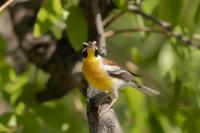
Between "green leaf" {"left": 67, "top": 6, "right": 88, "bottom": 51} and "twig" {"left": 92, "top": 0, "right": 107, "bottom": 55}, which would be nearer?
"twig" {"left": 92, "top": 0, "right": 107, "bottom": 55}

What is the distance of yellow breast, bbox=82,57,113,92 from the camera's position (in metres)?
1.53

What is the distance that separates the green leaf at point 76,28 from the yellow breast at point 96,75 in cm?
8

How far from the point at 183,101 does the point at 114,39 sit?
97cm

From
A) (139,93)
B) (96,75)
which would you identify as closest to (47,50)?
(139,93)

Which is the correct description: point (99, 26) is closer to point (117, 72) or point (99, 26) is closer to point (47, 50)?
point (117, 72)

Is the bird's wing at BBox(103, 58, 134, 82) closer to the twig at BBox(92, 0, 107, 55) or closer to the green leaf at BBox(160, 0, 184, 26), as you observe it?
the twig at BBox(92, 0, 107, 55)

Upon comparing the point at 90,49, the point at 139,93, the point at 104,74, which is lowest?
the point at 139,93

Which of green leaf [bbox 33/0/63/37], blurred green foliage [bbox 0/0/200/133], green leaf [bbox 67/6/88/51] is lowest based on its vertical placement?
blurred green foliage [bbox 0/0/200/133]

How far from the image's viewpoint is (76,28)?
1646 millimetres

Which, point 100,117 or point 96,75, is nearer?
point 100,117

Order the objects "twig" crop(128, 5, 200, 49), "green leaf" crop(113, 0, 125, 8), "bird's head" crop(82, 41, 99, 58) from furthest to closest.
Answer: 1. "twig" crop(128, 5, 200, 49)
2. "green leaf" crop(113, 0, 125, 8)
3. "bird's head" crop(82, 41, 99, 58)

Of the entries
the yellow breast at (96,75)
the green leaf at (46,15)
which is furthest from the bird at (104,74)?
the green leaf at (46,15)

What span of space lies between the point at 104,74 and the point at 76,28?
15cm

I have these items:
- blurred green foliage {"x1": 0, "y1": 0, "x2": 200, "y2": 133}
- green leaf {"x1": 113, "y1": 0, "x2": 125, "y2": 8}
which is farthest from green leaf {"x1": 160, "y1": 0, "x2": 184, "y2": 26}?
green leaf {"x1": 113, "y1": 0, "x2": 125, "y2": 8}
